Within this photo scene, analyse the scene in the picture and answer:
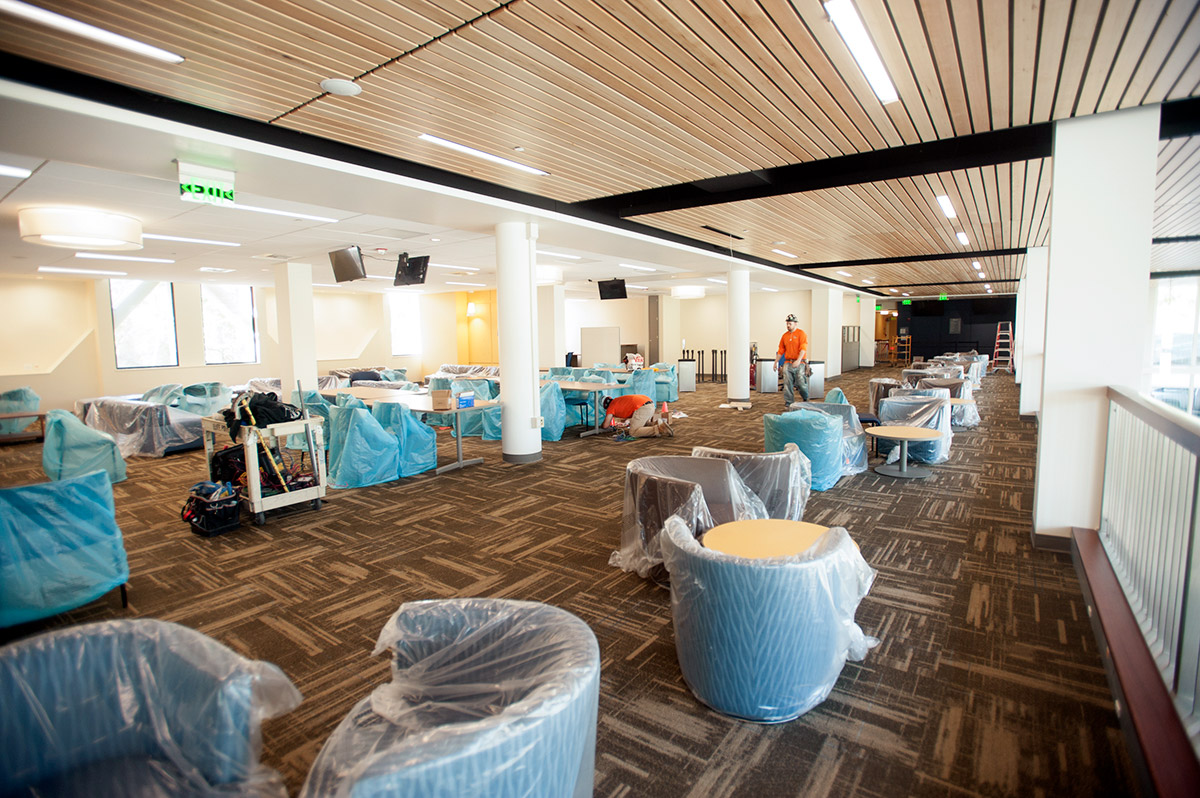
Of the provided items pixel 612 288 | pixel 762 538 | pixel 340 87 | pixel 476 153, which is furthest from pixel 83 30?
pixel 612 288

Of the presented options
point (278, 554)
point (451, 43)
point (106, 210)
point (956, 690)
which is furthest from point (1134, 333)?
point (106, 210)

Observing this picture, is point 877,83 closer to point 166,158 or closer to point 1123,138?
point 1123,138

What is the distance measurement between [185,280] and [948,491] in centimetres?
1407

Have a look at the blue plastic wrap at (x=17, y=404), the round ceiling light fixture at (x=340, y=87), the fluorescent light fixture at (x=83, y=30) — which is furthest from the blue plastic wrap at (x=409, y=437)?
the blue plastic wrap at (x=17, y=404)

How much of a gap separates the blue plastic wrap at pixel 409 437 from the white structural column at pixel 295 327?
10.7 feet

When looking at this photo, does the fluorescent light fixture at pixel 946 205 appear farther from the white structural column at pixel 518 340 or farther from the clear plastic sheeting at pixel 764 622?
the clear plastic sheeting at pixel 764 622

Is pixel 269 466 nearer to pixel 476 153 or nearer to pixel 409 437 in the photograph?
pixel 409 437

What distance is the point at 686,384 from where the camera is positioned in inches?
584

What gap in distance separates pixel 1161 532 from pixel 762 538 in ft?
5.28

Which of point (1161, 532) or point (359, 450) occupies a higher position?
point (1161, 532)

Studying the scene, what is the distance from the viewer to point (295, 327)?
A: 9.10m

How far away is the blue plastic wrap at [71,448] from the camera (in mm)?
5852

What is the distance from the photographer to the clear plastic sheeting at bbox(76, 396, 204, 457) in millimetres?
8070

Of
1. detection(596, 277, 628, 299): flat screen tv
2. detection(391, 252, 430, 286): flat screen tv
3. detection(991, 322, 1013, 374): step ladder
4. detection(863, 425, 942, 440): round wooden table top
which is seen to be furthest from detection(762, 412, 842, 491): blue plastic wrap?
detection(991, 322, 1013, 374): step ladder
